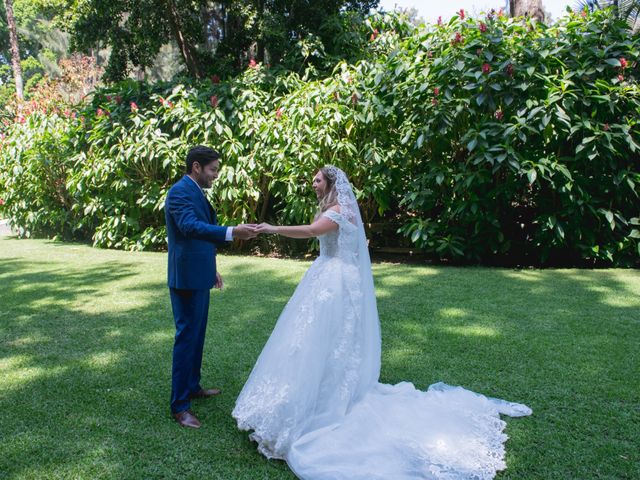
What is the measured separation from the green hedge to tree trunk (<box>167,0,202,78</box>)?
1733 millimetres

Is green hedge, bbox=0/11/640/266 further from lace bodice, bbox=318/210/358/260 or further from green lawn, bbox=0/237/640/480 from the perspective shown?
lace bodice, bbox=318/210/358/260

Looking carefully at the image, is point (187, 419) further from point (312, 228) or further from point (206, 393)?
point (312, 228)

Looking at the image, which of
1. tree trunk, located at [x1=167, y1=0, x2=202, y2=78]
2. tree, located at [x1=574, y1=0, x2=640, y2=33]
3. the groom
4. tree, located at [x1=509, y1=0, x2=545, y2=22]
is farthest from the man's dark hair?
tree trunk, located at [x1=167, y1=0, x2=202, y2=78]

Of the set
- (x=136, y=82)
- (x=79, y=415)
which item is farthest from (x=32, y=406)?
(x=136, y=82)

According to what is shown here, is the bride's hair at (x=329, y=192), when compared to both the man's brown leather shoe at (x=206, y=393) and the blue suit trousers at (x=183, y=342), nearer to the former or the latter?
the blue suit trousers at (x=183, y=342)

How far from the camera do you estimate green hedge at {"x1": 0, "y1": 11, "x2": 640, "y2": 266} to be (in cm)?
713

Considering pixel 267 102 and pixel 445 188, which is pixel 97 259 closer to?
pixel 267 102

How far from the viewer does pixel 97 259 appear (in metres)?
9.50

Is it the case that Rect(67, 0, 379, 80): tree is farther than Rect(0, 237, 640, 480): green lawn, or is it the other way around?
Rect(67, 0, 379, 80): tree

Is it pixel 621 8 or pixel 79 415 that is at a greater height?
pixel 621 8

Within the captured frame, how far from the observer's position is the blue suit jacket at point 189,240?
3137 mm

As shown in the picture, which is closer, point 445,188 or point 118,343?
point 118,343

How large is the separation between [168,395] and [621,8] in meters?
7.97

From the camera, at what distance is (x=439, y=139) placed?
772 cm
